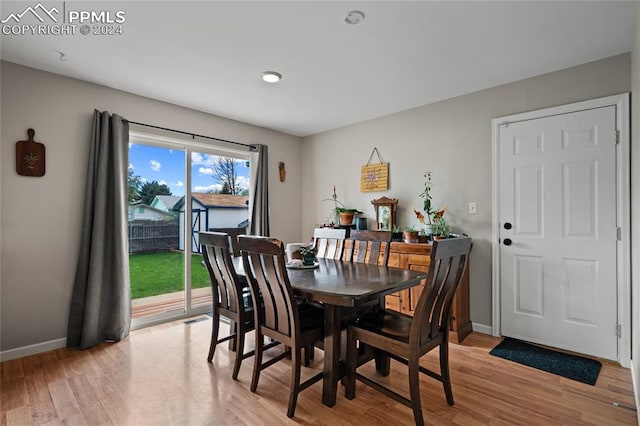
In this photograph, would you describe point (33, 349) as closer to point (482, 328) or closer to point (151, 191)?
point (151, 191)

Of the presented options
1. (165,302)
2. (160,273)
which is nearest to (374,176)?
(160,273)

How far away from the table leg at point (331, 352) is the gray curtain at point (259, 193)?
245 cm

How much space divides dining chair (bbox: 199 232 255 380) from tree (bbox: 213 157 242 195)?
1754mm

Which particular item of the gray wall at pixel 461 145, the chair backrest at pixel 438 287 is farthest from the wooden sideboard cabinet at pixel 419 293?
the chair backrest at pixel 438 287

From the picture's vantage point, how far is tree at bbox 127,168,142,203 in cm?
339

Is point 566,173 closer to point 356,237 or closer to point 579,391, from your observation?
point 579,391

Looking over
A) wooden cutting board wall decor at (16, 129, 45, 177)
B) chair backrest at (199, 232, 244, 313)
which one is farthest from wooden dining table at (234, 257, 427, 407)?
wooden cutting board wall decor at (16, 129, 45, 177)

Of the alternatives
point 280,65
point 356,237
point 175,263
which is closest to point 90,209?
point 175,263

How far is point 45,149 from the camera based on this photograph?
110 inches

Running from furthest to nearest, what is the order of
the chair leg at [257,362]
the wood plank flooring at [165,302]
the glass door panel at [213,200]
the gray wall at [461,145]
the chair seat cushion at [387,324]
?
the glass door panel at [213,200] < the wood plank flooring at [165,302] < the gray wall at [461,145] < the chair leg at [257,362] < the chair seat cushion at [387,324]

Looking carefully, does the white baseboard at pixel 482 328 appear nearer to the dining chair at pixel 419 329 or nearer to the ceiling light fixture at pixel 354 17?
the dining chair at pixel 419 329

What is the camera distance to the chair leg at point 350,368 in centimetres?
205

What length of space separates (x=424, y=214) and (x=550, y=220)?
1169mm

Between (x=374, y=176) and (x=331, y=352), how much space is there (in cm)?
256
